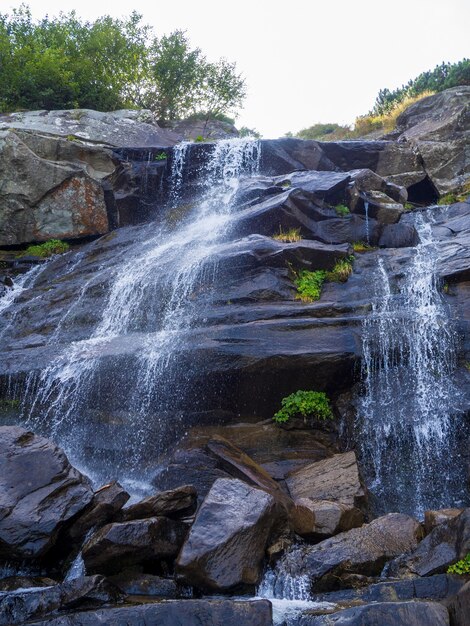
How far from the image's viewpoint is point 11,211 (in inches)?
727

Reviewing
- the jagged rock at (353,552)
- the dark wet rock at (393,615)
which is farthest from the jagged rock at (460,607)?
the jagged rock at (353,552)

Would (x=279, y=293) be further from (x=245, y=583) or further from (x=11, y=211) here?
(x=11, y=211)

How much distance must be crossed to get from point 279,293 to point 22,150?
11186 millimetres

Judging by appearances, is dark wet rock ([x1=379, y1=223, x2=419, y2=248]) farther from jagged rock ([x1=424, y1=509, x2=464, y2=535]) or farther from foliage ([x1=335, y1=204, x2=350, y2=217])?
jagged rock ([x1=424, y1=509, x2=464, y2=535])

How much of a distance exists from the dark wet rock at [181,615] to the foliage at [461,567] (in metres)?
2.02

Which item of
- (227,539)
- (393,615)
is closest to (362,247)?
(227,539)

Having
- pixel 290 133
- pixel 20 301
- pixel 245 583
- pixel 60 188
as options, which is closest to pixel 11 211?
pixel 60 188

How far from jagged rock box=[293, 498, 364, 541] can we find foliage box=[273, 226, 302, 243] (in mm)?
7698

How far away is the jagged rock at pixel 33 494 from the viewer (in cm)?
690

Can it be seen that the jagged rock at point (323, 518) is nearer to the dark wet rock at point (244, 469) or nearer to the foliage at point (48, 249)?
the dark wet rock at point (244, 469)

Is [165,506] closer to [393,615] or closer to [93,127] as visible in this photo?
[393,615]

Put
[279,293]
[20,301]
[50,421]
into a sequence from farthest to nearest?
1. [20,301]
2. [279,293]
3. [50,421]

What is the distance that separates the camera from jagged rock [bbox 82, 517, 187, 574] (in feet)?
21.1

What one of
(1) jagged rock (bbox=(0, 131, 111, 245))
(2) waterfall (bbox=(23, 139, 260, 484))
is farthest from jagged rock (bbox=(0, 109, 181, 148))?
(2) waterfall (bbox=(23, 139, 260, 484))
